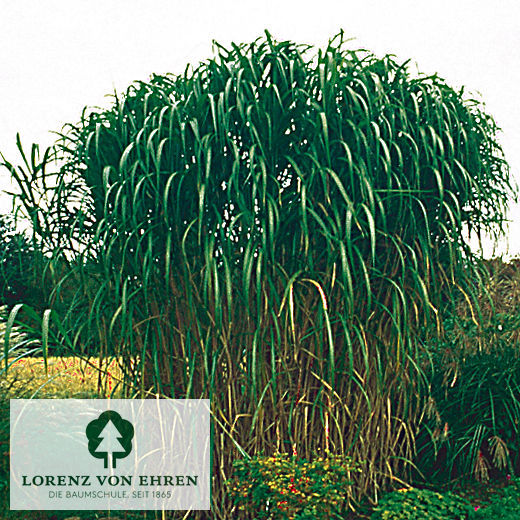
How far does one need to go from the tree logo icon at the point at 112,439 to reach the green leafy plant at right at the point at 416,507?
4.15 ft

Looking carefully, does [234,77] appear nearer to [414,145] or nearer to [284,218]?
[284,218]

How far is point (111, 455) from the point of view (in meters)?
3.16

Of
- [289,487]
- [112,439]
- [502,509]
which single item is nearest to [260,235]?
[289,487]

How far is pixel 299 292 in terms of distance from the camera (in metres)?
2.87

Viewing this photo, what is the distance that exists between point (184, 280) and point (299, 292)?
0.54 metres

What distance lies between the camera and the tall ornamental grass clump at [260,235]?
109 inches

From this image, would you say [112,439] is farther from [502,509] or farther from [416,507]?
[502,509]

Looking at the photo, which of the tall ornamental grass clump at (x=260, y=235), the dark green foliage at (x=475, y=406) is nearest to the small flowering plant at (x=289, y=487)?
the tall ornamental grass clump at (x=260, y=235)

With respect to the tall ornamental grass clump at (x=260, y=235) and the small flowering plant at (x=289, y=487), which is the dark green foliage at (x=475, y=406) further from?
the small flowering plant at (x=289, y=487)

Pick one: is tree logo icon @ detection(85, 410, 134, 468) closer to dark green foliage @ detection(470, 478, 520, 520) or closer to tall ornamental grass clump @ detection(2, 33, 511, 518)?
tall ornamental grass clump @ detection(2, 33, 511, 518)

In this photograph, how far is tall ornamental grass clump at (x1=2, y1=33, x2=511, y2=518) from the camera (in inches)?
109

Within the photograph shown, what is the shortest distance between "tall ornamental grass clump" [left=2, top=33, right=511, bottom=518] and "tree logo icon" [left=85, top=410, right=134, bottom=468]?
0.87 feet

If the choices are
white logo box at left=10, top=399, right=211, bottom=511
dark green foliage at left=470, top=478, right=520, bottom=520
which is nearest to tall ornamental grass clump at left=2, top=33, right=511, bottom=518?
white logo box at left=10, top=399, right=211, bottom=511

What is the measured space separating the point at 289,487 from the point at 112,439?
1.11 metres
